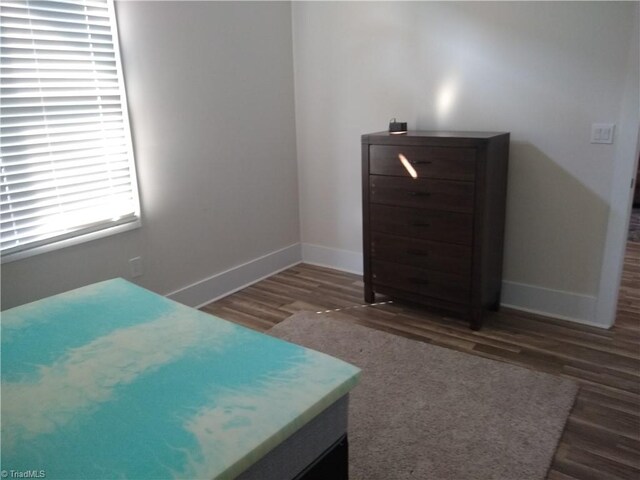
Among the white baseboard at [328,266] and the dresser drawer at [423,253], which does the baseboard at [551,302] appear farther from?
the dresser drawer at [423,253]


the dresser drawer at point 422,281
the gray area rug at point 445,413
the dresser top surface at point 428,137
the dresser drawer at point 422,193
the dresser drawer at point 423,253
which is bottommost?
the gray area rug at point 445,413

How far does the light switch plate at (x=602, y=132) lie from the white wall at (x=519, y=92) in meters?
0.03

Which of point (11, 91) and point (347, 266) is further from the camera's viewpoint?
point (347, 266)

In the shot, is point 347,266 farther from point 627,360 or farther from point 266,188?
point 627,360

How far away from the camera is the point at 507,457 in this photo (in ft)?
6.15

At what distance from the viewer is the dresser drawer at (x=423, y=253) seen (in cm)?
284

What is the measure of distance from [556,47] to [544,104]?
1.02ft

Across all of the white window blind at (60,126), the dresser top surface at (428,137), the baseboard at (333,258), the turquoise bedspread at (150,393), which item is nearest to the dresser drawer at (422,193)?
the dresser top surface at (428,137)

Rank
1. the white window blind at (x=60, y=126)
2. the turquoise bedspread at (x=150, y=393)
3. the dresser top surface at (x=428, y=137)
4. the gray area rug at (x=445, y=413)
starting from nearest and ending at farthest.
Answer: the turquoise bedspread at (x=150, y=393)
the gray area rug at (x=445, y=413)
the white window blind at (x=60, y=126)
the dresser top surface at (x=428, y=137)

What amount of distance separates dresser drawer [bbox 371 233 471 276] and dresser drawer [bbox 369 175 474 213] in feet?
0.74

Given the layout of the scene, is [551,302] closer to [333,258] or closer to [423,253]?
[423,253]

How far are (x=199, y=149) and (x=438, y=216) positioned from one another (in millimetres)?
1609

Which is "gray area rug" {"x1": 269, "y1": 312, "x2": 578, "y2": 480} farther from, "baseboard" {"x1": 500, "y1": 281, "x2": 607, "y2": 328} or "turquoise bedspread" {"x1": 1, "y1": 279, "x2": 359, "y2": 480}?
"turquoise bedspread" {"x1": 1, "y1": 279, "x2": 359, "y2": 480}

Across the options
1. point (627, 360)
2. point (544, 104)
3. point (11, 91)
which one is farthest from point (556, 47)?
point (11, 91)
